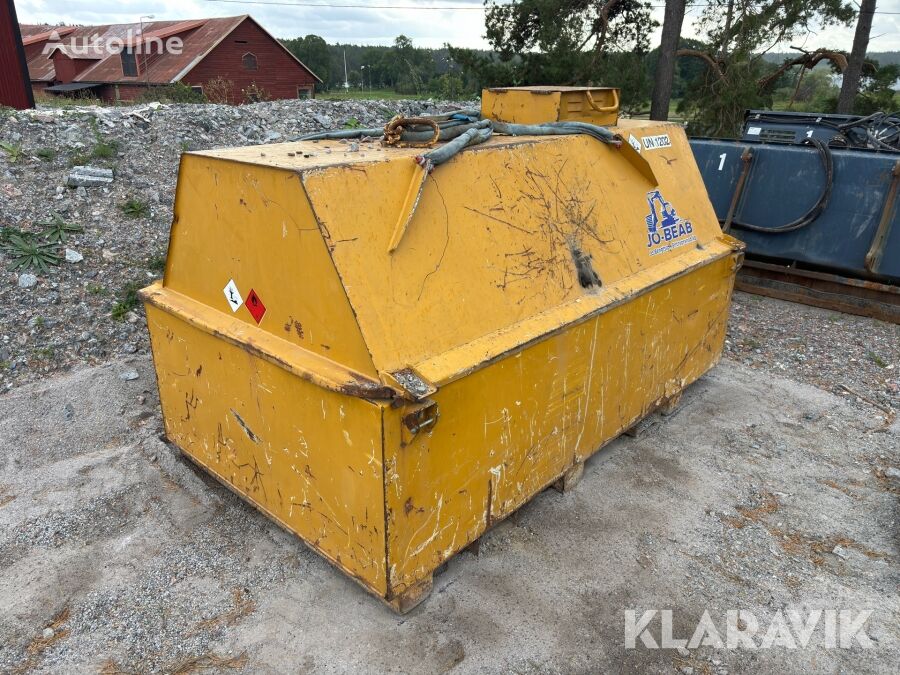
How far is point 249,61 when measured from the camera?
23578 millimetres

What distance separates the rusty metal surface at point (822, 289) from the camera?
18.8 ft

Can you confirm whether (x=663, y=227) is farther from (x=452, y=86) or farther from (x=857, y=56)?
(x=452, y=86)

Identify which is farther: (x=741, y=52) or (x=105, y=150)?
(x=741, y=52)

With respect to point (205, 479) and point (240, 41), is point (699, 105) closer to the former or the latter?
point (205, 479)

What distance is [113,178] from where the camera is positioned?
620 cm

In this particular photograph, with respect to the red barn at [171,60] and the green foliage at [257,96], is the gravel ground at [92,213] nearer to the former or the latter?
the green foliage at [257,96]

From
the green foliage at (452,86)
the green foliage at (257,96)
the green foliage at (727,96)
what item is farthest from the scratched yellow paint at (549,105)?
the green foliage at (452,86)

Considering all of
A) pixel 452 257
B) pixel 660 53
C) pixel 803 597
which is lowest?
pixel 803 597

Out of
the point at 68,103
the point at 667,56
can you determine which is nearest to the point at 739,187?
the point at 667,56

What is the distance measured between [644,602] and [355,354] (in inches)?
63.6

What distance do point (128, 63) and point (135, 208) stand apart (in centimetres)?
2122

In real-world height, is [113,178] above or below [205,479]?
above

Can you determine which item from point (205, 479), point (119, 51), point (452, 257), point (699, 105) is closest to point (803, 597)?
point (452, 257)

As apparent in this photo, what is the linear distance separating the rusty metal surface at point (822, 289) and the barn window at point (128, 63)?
23.5 metres
